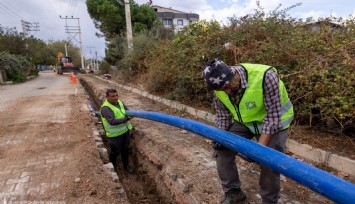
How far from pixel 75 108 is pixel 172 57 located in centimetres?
367

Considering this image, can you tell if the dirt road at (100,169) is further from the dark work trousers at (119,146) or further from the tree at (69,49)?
the tree at (69,49)

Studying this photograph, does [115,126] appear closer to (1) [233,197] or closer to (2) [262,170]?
(1) [233,197]

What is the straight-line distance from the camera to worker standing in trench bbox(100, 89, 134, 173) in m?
4.85

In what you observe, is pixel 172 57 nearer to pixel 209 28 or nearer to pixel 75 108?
pixel 209 28

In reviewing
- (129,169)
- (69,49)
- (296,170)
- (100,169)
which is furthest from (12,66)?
(69,49)

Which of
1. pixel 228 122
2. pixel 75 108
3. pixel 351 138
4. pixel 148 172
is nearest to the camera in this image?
pixel 228 122

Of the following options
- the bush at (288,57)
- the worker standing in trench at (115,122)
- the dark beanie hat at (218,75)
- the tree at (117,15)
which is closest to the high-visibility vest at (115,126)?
the worker standing in trench at (115,122)

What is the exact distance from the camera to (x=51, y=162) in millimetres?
4172

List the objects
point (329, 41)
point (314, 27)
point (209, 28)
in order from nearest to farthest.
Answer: point (329, 41)
point (314, 27)
point (209, 28)

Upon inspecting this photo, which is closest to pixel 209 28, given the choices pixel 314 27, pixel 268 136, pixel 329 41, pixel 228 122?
pixel 314 27

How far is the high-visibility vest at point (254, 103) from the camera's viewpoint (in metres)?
2.14

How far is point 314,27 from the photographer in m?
6.12

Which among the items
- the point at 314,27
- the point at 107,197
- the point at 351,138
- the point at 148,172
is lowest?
the point at 148,172

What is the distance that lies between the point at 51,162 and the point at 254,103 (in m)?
3.46
